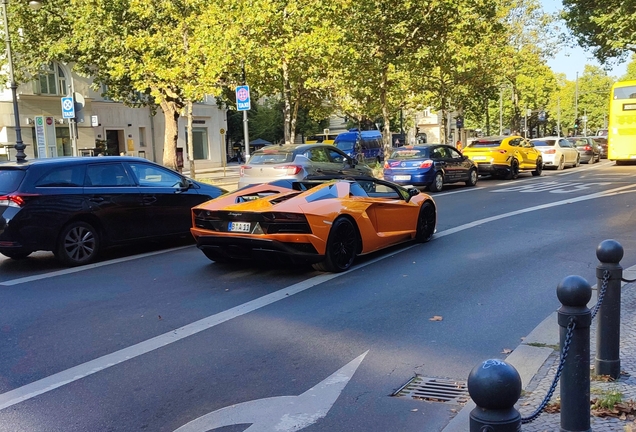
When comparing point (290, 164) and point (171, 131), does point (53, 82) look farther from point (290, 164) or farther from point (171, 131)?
point (290, 164)

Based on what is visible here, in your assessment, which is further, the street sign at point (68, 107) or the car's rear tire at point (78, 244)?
the street sign at point (68, 107)

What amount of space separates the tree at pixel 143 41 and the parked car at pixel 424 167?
7555 millimetres

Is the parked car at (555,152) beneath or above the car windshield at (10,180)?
beneath

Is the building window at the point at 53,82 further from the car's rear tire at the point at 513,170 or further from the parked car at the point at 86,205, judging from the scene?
the parked car at the point at 86,205

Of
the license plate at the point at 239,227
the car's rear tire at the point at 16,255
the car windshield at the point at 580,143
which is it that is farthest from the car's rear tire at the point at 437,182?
the car windshield at the point at 580,143

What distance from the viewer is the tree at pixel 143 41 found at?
23.5 meters

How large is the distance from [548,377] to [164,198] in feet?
24.2

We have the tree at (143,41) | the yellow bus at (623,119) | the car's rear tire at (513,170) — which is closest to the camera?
the tree at (143,41)

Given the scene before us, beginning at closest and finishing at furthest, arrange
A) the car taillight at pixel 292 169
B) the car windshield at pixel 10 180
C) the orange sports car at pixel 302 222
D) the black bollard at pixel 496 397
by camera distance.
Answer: the black bollard at pixel 496 397
the orange sports car at pixel 302 222
the car windshield at pixel 10 180
the car taillight at pixel 292 169

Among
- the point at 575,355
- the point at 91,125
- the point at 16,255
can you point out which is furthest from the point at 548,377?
the point at 91,125

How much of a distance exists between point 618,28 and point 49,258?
25524mm

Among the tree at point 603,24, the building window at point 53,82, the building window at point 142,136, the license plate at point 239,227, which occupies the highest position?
the tree at point 603,24

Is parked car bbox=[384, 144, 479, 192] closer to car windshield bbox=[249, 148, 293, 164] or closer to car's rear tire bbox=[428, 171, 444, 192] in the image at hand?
car's rear tire bbox=[428, 171, 444, 192]

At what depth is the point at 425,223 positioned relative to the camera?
10508 millimetres
